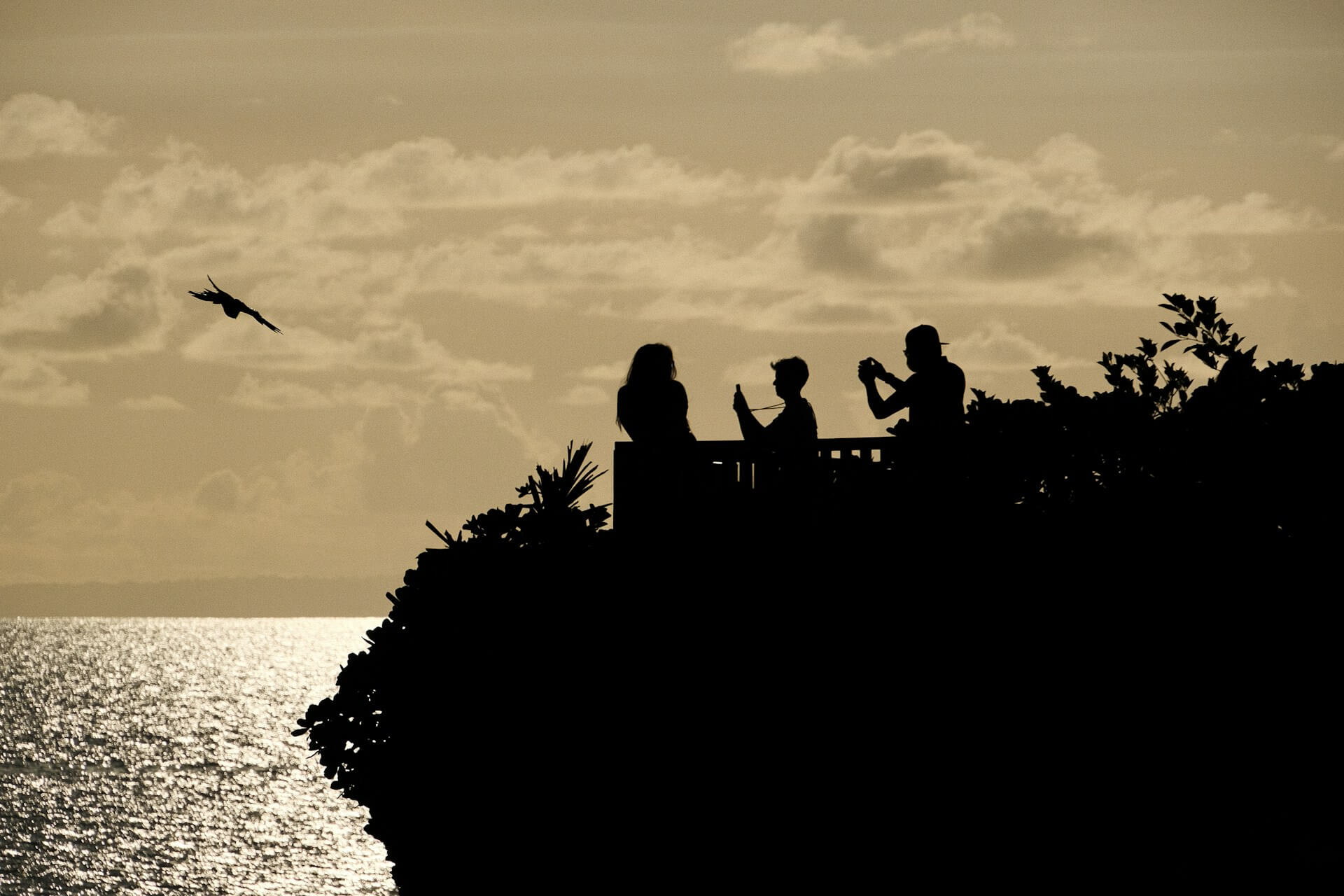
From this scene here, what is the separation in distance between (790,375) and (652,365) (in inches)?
42.4

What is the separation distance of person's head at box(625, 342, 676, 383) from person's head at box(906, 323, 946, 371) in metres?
1.86

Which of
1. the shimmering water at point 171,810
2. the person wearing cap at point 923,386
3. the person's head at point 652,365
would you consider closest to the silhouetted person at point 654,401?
the person's head at point 652,365

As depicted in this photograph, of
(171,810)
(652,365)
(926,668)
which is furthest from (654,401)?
(171,810)

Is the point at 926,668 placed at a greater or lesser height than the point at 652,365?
lesser

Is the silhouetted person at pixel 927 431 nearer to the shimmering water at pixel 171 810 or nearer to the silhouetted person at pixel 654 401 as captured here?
the silhouetted person at pixel 654 401

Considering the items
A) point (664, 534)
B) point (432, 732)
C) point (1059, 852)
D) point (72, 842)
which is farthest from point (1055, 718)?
point (72, 842)

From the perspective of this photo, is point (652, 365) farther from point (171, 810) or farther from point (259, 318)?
point (171, 810)

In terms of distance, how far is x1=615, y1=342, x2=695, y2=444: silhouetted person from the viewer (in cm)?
1299

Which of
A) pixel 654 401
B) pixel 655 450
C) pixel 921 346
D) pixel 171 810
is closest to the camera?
pixel 921 346

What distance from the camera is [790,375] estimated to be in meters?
12.7

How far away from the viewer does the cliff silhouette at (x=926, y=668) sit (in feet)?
41.1

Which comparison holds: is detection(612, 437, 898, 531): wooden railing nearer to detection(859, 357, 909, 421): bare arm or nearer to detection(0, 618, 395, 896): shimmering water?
detection(859, 357, 909, 421): bare arm

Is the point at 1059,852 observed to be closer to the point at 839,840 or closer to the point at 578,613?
the point at 839,840

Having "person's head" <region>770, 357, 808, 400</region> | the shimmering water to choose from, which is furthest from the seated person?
the shimmering water
